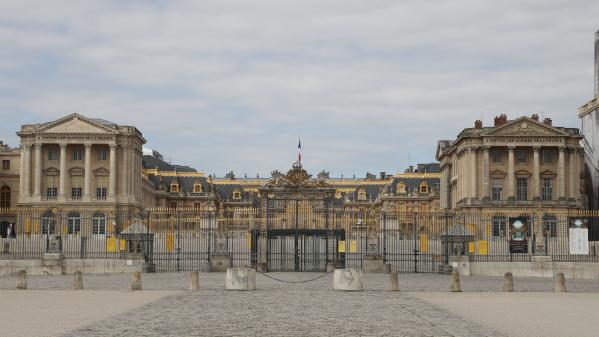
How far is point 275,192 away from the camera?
58219mm

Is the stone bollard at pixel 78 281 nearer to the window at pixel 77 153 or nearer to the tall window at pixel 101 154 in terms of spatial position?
the tall window at pixel 101 154

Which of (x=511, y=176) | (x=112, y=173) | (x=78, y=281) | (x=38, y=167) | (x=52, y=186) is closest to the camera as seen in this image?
(x=78, y=281)

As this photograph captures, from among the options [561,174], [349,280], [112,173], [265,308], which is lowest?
[265,308]

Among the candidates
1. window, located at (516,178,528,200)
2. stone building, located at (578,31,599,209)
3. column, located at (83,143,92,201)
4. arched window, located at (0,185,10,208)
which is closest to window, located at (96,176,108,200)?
column, located at (83,143,92,201)

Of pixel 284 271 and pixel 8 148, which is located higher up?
pixel 8 148

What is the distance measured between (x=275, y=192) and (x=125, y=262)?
18.8 m

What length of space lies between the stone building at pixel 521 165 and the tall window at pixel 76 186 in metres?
45.6

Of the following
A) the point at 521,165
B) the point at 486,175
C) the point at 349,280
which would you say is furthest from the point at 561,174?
the point at 349,280

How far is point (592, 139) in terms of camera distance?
313 feet

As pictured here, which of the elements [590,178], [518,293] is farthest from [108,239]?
[590,178]

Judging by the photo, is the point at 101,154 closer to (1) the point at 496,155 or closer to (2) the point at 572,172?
(1) the point at 496,155

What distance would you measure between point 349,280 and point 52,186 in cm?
8869

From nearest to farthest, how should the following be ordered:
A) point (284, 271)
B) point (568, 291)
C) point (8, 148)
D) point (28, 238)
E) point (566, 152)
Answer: point (568, 291) < point (284, 271) < point (28, 238) < point (566, 152) < point (8, 148)

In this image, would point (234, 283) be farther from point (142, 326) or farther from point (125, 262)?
point (125, 262)
